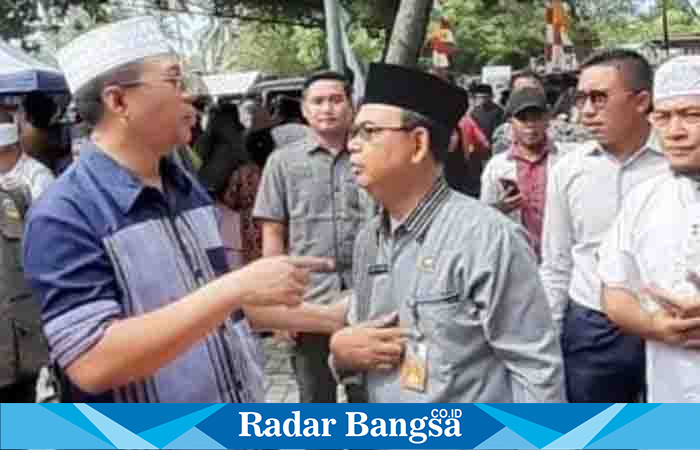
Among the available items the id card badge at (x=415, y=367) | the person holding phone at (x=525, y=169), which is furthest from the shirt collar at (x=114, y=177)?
the person holding phone at (x=525, y=169)

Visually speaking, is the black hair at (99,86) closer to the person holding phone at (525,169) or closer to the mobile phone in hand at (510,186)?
the person holding phone at (525,169)

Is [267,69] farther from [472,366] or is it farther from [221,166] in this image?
[472,366]

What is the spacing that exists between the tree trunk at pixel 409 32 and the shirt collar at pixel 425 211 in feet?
13.1

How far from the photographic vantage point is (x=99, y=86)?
91.4 inches

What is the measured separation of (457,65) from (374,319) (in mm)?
33255

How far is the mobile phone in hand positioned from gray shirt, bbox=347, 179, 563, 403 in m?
2.55

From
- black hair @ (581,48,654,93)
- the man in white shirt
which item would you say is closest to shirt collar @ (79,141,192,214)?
the man in white shirt

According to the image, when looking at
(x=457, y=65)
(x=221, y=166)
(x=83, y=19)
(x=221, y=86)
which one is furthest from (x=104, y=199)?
(x=457, y=65)

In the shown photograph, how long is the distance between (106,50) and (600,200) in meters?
1.91

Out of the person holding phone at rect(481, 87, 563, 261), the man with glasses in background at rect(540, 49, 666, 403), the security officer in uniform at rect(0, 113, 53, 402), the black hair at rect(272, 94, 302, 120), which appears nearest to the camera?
the man with glasses in background at rect(540, 49, 666, 403)

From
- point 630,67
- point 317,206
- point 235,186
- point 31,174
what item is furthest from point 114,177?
point 235,186

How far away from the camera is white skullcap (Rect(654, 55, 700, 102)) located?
282 centimetres

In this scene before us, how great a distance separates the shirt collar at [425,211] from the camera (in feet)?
8.32

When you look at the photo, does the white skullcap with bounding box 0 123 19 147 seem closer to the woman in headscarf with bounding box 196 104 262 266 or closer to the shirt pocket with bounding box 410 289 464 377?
the woman in headscarf with bounding box 196 104 262 266
